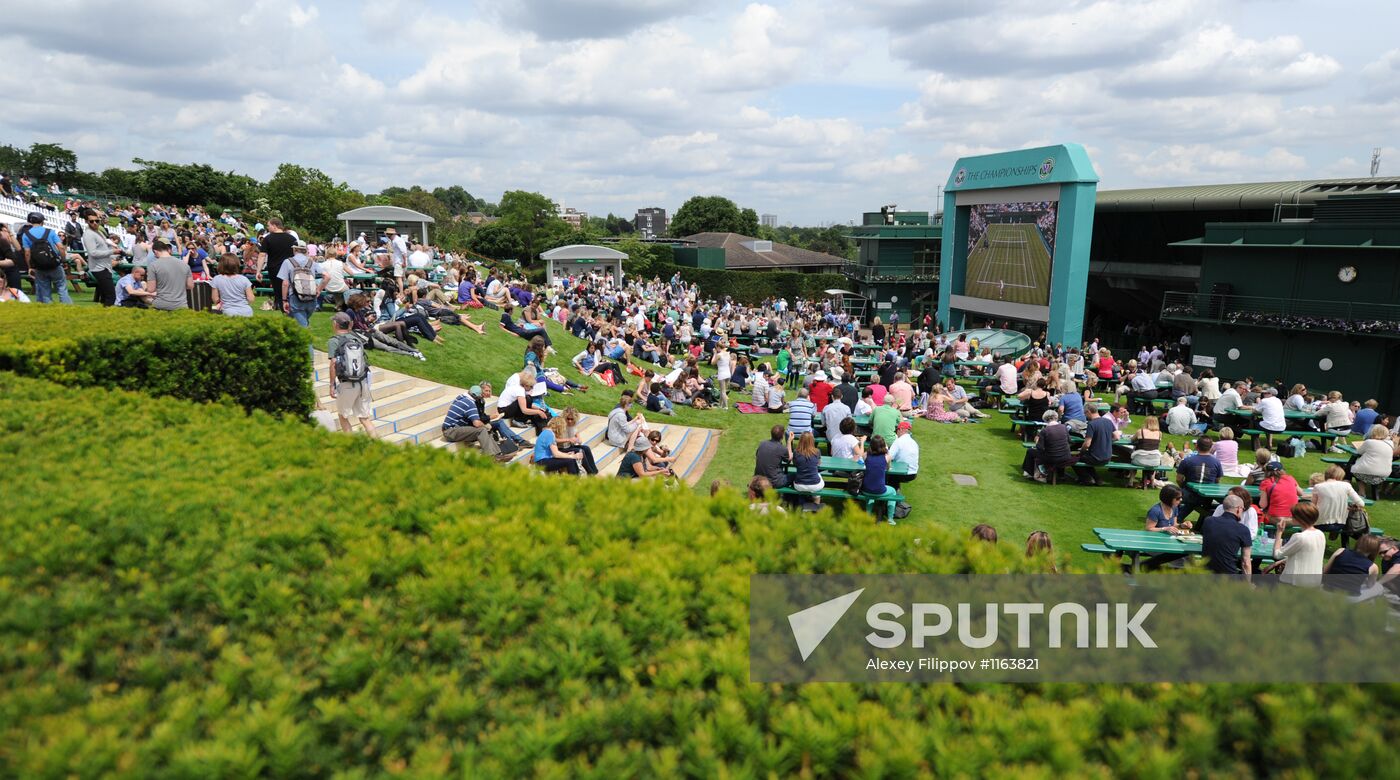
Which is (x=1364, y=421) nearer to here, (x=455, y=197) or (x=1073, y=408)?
(x=1073, y=408)

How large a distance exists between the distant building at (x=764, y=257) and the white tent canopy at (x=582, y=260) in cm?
2208

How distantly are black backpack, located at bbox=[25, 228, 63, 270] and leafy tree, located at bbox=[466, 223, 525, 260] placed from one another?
6172cm

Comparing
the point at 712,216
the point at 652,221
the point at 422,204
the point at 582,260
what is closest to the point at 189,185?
the point at 422,204

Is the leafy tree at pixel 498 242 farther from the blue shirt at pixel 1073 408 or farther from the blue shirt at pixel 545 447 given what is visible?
the blue shirt at pixel 545 447

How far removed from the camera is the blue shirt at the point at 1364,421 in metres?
13.4

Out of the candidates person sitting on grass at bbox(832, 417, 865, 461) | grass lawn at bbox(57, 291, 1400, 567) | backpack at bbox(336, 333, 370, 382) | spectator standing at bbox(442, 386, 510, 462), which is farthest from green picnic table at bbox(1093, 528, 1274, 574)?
backpack at bbox(336, 333, 370, 382)

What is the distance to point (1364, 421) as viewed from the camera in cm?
1355

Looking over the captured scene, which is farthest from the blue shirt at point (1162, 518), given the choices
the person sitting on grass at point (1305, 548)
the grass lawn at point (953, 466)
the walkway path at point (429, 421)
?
the walkway path at point (429, 421)

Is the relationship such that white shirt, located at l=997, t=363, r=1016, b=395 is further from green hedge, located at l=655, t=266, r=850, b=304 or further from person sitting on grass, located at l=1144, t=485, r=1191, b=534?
green hedge, located at l=655, t=266, r=850, b=304

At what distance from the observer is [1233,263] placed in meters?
24.0

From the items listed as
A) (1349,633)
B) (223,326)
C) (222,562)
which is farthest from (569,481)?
(223,326)

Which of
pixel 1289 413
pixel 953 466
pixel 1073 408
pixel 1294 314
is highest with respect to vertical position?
pixel 1294 314

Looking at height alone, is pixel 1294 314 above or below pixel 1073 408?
above

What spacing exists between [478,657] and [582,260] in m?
35.2
